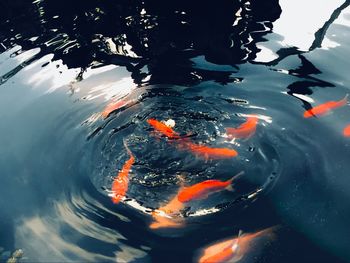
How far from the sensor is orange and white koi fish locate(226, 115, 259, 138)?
18.5ft

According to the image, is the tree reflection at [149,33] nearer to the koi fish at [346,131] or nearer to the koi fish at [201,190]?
the koi fish at [346,131]

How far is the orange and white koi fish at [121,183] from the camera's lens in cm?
498

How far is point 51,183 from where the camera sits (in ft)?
17.7

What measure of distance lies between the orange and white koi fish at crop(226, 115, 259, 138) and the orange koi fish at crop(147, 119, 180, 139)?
80cm

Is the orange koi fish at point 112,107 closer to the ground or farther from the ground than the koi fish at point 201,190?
farther from the ground

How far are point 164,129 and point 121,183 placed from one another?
1236mm

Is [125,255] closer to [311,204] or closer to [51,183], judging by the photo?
[51,183]

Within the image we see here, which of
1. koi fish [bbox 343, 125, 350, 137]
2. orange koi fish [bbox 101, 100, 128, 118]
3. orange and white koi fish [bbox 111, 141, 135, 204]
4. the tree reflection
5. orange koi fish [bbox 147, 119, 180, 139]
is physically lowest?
koi fish [bbox 343, 125, 350, 137]

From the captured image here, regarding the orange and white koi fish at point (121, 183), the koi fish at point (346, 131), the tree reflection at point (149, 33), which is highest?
the tree reflection at point (149, 33)

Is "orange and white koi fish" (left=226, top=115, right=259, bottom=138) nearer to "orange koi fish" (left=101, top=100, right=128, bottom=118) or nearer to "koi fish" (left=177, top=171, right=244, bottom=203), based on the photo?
"koi fish" (left=177, top=171, right=244, bottom=203)

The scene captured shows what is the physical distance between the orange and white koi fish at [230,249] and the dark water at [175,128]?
0.29ft

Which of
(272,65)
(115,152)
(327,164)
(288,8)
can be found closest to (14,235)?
(115,152)

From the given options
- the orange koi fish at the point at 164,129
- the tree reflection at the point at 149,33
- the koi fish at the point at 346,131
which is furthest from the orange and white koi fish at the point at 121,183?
the koi fish at the point at 346,131

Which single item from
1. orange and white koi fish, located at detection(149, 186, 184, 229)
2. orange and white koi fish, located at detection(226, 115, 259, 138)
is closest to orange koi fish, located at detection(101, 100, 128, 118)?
orange and white koi fish, located at detection(226, 115, 259, 138)
